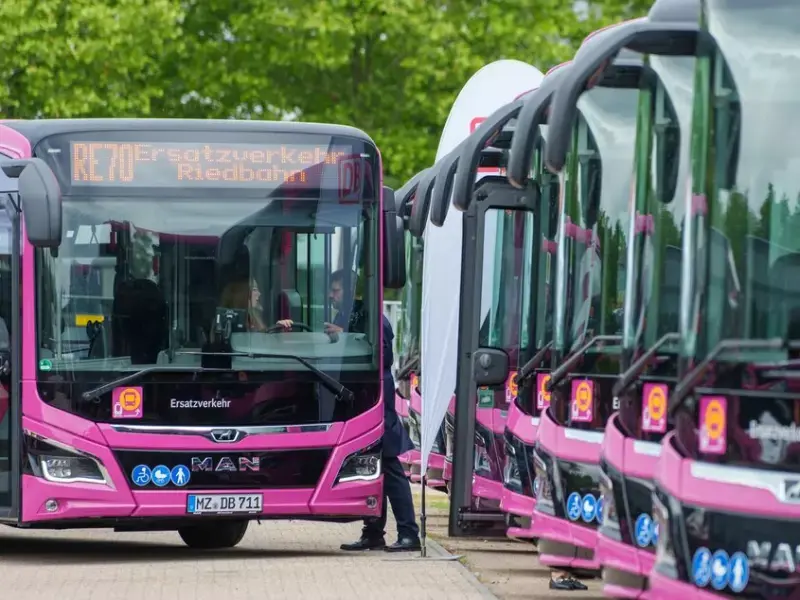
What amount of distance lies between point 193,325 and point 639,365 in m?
5.95

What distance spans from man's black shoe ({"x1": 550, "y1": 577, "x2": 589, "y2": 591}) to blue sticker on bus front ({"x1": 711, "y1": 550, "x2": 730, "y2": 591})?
477 centimetres

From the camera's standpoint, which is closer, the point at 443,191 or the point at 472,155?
the point at 472,155

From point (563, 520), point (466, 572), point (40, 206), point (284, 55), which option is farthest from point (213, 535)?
point (284, 55)

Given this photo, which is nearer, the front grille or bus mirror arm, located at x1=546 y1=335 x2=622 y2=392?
bus mirror arm, located at x1=546 y1=335 x2=622 y2=392

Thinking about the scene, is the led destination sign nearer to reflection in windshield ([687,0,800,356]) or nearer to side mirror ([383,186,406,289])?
side mirror ([383,186,406,289])

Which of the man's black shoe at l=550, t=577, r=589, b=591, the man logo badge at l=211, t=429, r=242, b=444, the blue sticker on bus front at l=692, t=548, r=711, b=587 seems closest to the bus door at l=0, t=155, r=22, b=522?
the man logo badge at l=211, t=429, r=242, b=444

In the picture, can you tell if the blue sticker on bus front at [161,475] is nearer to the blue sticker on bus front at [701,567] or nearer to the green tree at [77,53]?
the blue sticker on bus front at [701,567]

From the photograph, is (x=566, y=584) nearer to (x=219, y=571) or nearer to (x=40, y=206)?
(x=219, y=571)

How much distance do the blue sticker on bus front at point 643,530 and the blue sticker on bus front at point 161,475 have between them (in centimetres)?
572

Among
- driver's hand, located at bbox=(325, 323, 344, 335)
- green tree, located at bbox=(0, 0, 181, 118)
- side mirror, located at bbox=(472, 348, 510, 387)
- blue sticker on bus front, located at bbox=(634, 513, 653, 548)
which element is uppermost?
green tree, located at bbox=(0, 0, 181, 118)

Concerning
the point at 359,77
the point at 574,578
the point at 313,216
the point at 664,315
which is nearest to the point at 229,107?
the point at 359,77

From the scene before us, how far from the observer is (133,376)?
14.8m

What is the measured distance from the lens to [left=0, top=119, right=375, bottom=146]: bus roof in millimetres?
14891

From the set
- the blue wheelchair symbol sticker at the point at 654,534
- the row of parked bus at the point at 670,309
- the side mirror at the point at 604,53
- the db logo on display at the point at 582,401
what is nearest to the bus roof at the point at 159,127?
the row of parked bus at the point at 670,309
